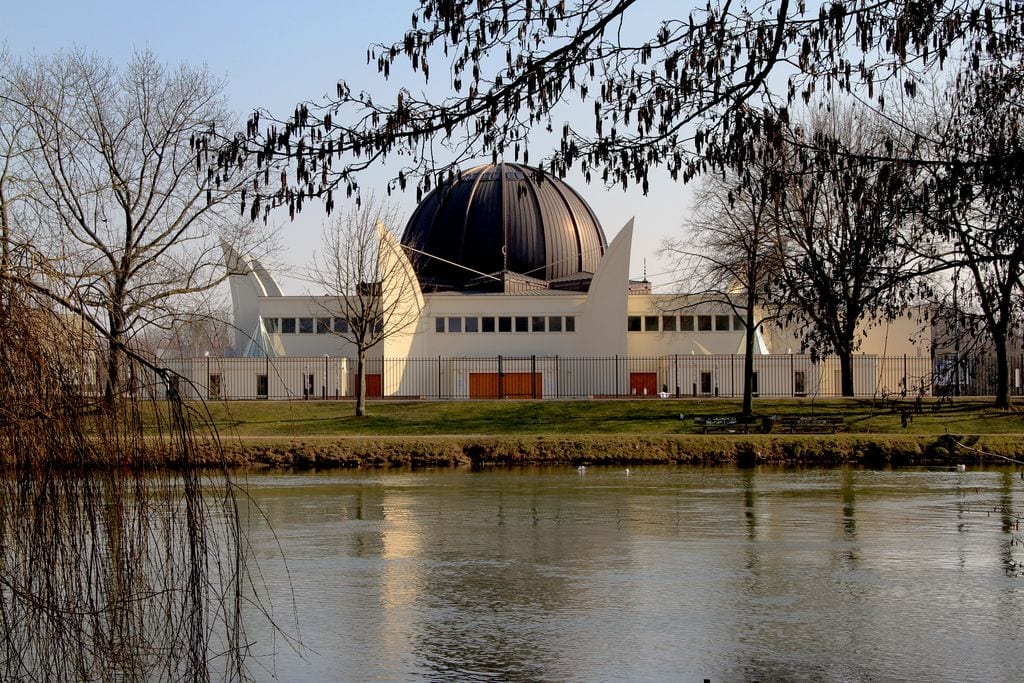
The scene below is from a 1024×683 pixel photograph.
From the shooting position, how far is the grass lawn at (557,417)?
40.6 metres

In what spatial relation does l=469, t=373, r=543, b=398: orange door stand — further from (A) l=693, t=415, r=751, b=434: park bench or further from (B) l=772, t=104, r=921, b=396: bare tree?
(B) l=772, t=104, r=921, b=396: bare tree

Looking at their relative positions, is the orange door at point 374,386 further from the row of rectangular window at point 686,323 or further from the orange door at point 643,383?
the row of rectangular window at point 686,323

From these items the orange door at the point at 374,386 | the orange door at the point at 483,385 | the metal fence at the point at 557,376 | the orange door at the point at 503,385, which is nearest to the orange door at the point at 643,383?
the metal fence at the point at 557,376

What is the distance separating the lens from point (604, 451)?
107ft

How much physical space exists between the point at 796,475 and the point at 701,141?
786 inches

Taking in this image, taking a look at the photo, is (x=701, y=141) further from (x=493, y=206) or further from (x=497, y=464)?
(x=493, y=206)

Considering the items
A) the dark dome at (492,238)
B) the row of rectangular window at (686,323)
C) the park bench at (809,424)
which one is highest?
the dark dome at (492,238)

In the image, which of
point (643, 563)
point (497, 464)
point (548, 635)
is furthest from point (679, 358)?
point (548, 635)

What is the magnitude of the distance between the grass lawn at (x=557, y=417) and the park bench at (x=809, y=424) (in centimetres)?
72

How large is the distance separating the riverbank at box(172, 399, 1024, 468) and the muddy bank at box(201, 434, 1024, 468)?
0.08 feet

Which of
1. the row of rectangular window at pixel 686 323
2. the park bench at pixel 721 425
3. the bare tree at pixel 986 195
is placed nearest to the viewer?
the bare tree at pixel 986 195

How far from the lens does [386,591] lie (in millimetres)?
13969

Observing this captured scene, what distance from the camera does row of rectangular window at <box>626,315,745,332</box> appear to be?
6375cm

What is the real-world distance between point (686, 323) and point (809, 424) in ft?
84.5
